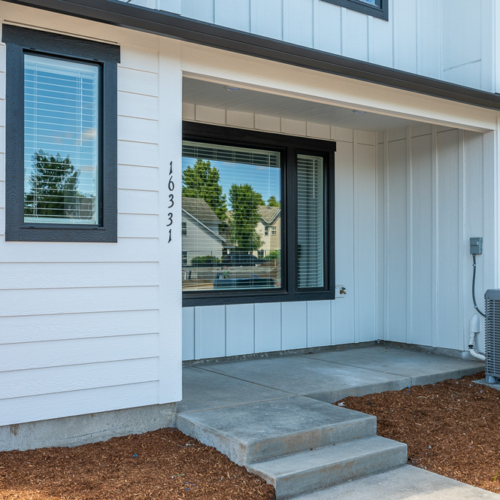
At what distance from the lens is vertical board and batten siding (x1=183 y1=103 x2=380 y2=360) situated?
6.06m

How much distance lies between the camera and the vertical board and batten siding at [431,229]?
6.50 metres

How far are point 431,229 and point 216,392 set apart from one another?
3.71m

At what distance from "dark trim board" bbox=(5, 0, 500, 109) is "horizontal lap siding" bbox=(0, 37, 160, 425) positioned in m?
0.24

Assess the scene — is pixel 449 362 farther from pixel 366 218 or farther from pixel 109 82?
pixel 109 82

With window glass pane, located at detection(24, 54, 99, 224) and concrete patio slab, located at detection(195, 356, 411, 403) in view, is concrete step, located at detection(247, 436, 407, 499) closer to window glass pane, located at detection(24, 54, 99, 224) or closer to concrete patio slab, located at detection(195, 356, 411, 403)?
concrete patio slab, located at detection(195, 356, 411, 403)

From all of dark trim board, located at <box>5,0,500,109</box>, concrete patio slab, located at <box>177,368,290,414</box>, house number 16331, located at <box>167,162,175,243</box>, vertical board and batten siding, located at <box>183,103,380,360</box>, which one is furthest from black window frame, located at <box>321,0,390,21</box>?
concrete patio slab, located at <box>177,368,290,414</box>

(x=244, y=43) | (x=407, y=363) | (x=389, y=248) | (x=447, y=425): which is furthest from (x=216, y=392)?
(x=389, y=248)

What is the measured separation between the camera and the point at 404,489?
3.33 meters

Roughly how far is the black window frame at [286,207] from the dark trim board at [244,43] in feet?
5.55

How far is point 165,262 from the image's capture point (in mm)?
3988

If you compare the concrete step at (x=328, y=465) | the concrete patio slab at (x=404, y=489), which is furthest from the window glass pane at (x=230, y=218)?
the concrete patio slab at (x=404, y=489)

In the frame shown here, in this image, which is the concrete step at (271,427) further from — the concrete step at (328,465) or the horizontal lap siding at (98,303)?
the horizontal lap siding at (98,303)

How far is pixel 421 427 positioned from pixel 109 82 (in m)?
3.51

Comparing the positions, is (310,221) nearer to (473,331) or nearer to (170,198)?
(473,331)
